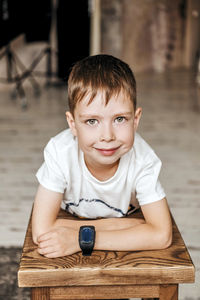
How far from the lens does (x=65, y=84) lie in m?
6.44

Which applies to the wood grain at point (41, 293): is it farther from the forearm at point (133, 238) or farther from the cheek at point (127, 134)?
the cheek at point (127, 134)

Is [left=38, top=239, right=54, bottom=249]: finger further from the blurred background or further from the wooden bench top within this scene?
the blurred background

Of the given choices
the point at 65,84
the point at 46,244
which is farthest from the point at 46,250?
the point at 65,84

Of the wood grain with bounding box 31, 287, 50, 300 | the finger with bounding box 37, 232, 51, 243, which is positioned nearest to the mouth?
the finger with bounding box 37, 232, 51, 243

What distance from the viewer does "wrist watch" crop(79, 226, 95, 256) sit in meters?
1.05

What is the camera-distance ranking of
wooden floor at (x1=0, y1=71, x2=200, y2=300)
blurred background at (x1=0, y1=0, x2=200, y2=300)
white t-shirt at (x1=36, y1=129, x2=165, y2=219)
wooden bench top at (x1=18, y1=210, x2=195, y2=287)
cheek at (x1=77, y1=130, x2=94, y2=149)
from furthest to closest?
1. blurred background at (x1=0, y1=0, x2=200, y2=300)
2. wooden floor at (x1=0, y1=71, x2=200, y2=300)
3. white t-shirt at (x1=36, y1=129, x2=165, y2=219)
4. cheek at (x1=77, y1=130, x2=94, y2=149)
5. wooden bench top at (x1=18, y1=210, x2=195, y2=287)

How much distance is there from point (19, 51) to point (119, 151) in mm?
5315

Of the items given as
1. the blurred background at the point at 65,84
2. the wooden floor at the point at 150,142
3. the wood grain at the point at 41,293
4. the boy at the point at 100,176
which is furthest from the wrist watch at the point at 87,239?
the wooden floor at the point at 150,142

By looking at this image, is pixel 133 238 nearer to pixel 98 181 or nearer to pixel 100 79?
pixel 98 181

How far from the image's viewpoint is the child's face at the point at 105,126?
106cm

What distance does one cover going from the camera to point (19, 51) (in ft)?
20.2

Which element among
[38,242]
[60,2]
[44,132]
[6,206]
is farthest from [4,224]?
[60,2]

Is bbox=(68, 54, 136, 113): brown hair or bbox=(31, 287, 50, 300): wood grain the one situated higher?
bbox=(68, 54, 136, 113): brown hair

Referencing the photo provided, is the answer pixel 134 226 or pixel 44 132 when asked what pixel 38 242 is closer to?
pixel 134 226
